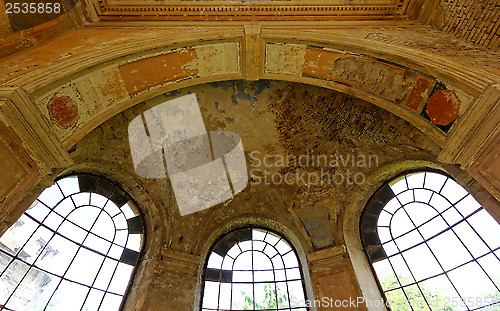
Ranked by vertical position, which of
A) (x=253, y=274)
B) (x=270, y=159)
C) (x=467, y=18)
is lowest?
(x=253, y=274)

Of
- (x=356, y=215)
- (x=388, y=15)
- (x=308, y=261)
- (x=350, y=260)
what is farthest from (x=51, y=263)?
(x=388, y=15)

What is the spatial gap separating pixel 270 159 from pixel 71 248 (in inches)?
151

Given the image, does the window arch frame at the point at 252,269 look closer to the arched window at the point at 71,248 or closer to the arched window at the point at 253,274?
the arched window at the point at 253,274

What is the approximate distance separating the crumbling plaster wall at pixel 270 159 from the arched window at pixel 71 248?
1.14 ft

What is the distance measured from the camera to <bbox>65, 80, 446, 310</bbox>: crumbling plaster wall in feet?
14.7

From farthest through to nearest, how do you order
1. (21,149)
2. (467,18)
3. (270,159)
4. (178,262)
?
(270,159), (178,262), (467,18), (21,149)

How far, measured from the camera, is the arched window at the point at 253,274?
4750 millimetres

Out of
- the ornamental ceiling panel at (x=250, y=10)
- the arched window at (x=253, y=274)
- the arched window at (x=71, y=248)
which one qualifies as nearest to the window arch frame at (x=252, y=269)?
the arched window at (x=253, y=274)

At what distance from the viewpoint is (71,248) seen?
4.43 m

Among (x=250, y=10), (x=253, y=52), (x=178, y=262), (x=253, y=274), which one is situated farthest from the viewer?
(x=253, y=274)

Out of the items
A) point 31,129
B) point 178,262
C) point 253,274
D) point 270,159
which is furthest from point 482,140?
point 178,262

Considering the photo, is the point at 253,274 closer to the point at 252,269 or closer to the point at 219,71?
the point at 252,269

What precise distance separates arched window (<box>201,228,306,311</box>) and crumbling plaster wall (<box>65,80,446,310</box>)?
37 centimetres

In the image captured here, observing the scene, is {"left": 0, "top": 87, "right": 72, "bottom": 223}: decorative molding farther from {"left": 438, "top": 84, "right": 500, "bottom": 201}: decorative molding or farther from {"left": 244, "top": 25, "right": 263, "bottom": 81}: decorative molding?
{"left": 438, "top": 84, "right": 500, "bottom": 201}: decorative molding
